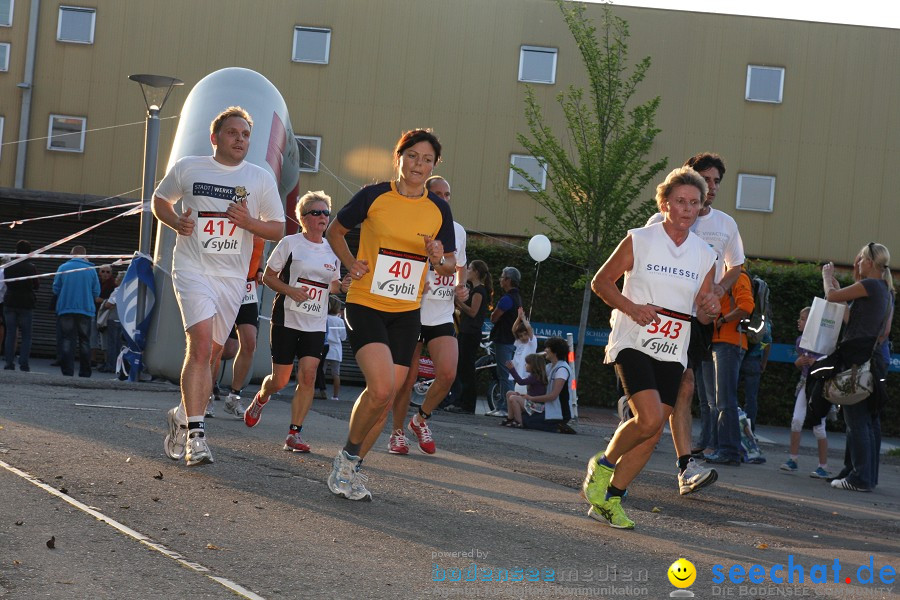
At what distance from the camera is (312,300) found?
8789mm

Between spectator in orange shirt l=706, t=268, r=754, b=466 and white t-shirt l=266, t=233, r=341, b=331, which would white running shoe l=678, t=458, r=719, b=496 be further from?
white t-shirt l=266, t=233, r=341, b=331

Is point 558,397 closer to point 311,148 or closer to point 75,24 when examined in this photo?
point 311,148

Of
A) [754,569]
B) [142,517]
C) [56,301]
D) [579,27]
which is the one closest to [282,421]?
[142,517]

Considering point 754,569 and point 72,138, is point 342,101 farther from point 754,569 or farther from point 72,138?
point 754,569

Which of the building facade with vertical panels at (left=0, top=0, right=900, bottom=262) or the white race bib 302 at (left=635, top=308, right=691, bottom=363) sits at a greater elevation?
the building facade with vertical panels at (left=0, top=0, right=900, bottom=262)

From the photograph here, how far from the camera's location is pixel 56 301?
17625 mm

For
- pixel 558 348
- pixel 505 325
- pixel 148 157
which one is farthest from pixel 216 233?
pixel 148 157

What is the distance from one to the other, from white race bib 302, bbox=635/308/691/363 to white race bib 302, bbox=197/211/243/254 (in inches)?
98.1

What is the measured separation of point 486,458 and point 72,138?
73.1 ft

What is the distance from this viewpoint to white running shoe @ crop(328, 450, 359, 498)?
20.0 feet

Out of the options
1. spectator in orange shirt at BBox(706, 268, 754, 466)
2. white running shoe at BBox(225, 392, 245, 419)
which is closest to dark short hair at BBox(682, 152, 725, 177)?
spectator in orange shirt at BBox(706, 268, 754, 466)

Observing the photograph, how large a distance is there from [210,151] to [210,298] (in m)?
7.37

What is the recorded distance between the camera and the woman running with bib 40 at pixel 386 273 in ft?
20.1

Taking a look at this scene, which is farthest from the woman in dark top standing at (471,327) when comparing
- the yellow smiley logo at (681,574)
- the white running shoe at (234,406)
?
the yellow smiley logo at (681,574)
